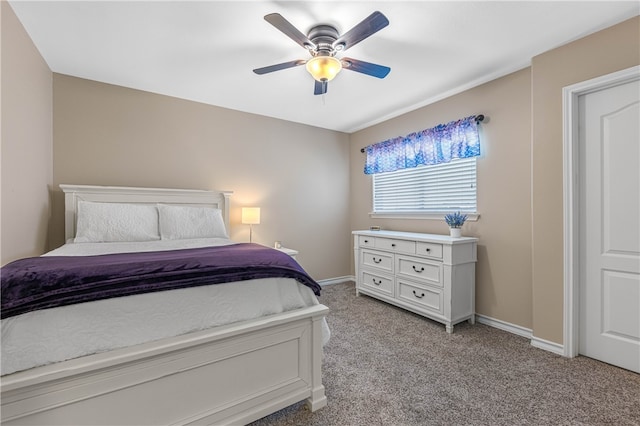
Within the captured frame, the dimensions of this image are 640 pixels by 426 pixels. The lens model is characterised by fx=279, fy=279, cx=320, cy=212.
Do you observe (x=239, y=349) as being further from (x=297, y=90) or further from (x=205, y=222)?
(x=297, y=90)

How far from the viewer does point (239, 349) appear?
4.83 ft

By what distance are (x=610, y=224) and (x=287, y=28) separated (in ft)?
8.74

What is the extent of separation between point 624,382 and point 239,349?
2.51 metres

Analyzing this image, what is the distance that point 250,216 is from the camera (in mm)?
3459

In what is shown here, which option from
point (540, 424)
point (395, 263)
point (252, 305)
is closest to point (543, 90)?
point (395, 263)

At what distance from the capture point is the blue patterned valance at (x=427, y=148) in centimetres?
293

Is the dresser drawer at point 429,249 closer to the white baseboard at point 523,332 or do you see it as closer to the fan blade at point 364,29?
the white baseboard at point 523,332

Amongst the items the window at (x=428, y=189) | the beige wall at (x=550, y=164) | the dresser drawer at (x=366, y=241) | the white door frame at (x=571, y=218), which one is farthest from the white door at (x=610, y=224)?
the dresser drawer at (x=366, y=241)

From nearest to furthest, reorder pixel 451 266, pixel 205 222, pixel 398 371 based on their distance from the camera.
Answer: pixel 398 371, pixel 451 266, pixel 205 222

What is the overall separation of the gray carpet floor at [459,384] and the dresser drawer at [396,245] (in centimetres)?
83

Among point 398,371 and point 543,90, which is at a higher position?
point 543,90

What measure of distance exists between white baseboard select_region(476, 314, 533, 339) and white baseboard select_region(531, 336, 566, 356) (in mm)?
134

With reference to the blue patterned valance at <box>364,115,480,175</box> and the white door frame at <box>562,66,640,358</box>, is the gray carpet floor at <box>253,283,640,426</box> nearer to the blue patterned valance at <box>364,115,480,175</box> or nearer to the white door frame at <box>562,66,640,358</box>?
the white door frame at <box>562,66,640,358</box>

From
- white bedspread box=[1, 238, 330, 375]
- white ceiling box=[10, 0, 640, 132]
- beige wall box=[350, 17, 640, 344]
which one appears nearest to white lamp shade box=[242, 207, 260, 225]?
white ceiling box=[10, 0, 640, 132]
